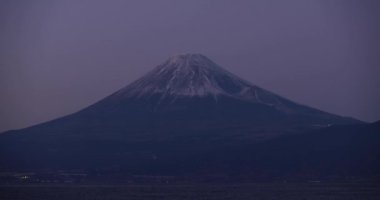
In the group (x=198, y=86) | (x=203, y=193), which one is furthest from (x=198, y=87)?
(x=203, y=193)

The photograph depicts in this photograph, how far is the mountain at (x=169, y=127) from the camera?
3939 inches

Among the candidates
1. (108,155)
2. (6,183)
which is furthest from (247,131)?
(6,183)

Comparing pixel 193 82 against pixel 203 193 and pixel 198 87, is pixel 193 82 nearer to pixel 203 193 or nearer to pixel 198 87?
pixel 198 87

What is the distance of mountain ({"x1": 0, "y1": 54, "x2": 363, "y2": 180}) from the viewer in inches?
3939

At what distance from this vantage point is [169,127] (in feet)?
369

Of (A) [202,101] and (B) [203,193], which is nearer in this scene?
(B) [203,193]

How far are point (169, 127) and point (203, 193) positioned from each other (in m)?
47.1

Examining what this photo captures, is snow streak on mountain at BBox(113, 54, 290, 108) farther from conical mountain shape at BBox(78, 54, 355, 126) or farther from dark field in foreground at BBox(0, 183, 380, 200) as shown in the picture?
dark field in foreground at BBox(0, 183, 380, 200)

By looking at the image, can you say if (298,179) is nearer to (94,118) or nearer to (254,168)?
(254,168)

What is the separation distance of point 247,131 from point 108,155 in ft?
47.3

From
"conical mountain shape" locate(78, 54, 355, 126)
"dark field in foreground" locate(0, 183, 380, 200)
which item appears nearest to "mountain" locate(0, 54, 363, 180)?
"conical mountain shape" locate(78, 54, 355, 126)

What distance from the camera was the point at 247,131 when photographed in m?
109

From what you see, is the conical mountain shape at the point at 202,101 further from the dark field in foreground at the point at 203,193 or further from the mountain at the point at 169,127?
the dark field in foreground at the point at 203,193

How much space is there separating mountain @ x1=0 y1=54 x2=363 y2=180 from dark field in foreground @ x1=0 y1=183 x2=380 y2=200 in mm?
22414
